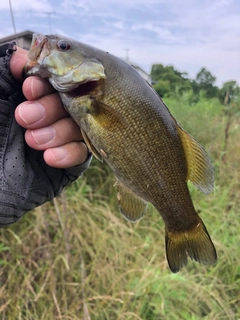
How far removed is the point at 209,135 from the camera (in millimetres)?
4668

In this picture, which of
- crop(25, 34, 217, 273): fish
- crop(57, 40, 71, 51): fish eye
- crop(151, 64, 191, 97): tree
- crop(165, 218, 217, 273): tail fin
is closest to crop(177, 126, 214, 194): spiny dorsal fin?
crop(25, 34, 217, 273): fish

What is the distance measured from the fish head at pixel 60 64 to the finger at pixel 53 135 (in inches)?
5.1

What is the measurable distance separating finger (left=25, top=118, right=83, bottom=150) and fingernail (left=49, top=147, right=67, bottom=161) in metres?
0.01

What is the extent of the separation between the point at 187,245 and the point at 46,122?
547 millimetres

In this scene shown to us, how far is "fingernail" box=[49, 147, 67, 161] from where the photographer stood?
42.3 inches

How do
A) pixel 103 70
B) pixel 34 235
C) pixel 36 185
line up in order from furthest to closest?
pixel 34 235 < pixel 36 185 < pixel 103 70

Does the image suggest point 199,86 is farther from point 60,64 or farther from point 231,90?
point 60,64

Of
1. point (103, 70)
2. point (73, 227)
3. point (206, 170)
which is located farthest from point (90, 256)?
point (103, 70)

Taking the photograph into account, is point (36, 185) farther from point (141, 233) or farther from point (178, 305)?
point (141, 233)

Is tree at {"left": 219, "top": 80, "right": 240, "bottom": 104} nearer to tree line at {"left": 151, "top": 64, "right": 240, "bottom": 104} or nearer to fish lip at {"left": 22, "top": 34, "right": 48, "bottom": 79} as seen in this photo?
tree line at {"left": 151, "top": 64, "right": 240, "bottom": 104}

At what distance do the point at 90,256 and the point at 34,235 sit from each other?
0.40 metres

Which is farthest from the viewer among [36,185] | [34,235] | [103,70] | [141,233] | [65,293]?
[141,233]

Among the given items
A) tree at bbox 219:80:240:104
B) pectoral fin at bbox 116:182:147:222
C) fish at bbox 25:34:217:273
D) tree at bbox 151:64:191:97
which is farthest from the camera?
tree at bbox 151:64:191:97

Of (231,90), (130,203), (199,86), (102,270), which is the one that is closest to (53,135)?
(130,203)
